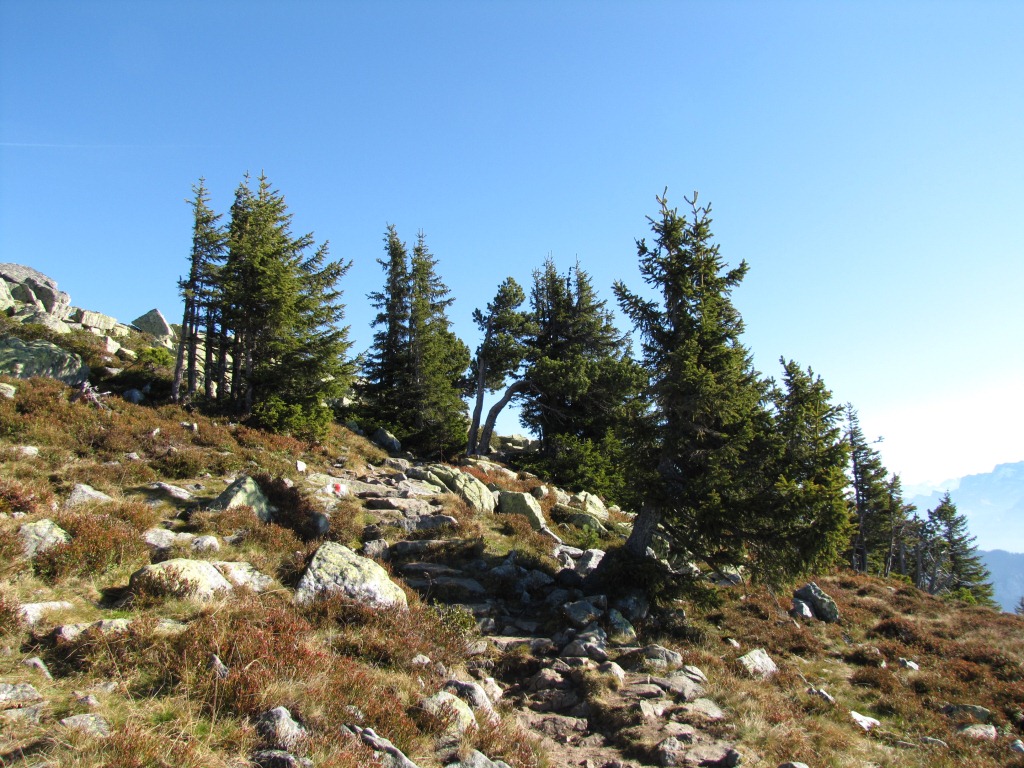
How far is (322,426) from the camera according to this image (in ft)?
77.4

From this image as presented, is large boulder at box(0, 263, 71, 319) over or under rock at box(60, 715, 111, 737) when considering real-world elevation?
over

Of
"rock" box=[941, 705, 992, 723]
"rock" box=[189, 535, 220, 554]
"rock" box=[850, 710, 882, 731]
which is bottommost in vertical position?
"rock" box=[941, 705, 992, 723]

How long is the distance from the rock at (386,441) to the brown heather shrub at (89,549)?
1917 cm

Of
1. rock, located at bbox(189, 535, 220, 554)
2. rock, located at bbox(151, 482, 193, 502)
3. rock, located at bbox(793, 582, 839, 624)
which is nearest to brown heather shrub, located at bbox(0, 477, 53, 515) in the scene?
rock, located at bbox(189, 535, 220, 554)

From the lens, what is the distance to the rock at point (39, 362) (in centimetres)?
2169

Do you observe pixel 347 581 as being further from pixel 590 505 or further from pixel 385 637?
pixel 590 505

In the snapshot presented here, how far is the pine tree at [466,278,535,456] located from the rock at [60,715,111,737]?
28.7 m

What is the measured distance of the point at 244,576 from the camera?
381 inches

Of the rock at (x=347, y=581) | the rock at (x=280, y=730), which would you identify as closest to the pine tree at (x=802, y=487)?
the rock at (x=347, y=581)

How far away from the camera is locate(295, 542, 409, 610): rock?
9.58 m

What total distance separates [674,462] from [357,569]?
9404 mm

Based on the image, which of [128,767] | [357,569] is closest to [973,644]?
[357,569]

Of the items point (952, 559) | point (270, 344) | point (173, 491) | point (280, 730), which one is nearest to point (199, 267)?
point (270, 344)

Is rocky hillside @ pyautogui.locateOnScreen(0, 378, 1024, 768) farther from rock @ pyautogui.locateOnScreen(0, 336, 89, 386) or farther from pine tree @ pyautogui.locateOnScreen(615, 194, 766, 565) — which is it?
rock @ pyautogui.locateOnScreen(0, 336, 89, 386)
